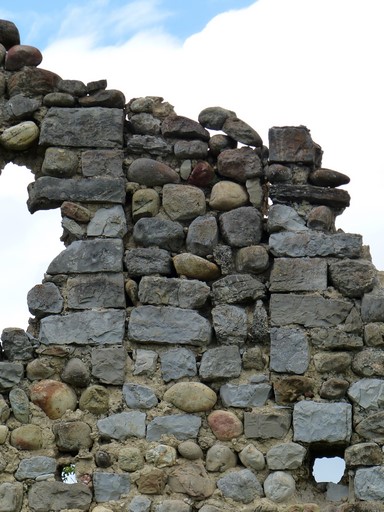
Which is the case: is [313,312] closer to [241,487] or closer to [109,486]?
[241,487]

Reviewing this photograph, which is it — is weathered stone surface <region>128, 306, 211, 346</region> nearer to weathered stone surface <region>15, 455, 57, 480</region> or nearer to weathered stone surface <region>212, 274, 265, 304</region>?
weathered stone surface <region>212, 274, 265, 304</region>

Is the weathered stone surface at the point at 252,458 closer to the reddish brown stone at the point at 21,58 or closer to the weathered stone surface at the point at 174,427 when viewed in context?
the weathered stone surface at the point at 174,427

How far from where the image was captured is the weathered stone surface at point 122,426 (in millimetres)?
7348

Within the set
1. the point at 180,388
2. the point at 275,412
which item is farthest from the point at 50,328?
the point at 275,412

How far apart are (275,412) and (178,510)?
2.53 feet

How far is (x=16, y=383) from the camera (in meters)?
7.45

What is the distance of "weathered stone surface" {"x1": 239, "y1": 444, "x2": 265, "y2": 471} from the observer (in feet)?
23.9

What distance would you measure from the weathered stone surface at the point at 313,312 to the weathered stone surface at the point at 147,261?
Answer: 0.68 meters

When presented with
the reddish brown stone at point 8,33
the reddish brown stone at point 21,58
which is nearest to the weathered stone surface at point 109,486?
the reddish brown stone at point 21,58

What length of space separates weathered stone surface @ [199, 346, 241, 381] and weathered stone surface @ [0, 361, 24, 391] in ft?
3.35

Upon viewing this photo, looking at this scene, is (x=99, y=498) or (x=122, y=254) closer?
(x=99, y=498)

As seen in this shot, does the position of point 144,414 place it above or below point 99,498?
above

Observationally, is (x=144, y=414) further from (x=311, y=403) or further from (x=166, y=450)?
(x=311, y=403)

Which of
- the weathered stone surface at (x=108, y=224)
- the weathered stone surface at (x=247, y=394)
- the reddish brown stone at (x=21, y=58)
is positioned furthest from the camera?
the reddish brown stone at (x=21, y=58)
